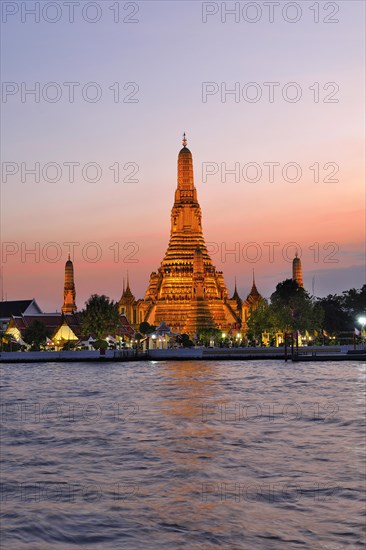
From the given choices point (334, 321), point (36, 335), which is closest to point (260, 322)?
point (334, 321)

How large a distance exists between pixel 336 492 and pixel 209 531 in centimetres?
495

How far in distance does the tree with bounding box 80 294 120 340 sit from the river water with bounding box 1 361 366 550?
184ft

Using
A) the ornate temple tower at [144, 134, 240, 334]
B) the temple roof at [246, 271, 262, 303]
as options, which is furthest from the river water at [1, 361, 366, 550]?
the temple roof at [246, 271, 262, 303]

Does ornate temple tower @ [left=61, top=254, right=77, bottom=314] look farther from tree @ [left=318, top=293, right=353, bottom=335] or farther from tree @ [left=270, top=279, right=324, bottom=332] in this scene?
tree @ [left=270, top=279, right=324, bottom=332]

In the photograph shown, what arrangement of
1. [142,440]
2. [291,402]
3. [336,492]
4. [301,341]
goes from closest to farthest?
[336,492]
[142,440]
[291,402]
[301,341]

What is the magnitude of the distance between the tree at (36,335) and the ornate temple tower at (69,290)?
34553 mm

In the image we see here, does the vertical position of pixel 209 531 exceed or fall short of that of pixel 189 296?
it falls short

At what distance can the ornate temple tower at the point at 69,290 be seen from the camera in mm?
157375

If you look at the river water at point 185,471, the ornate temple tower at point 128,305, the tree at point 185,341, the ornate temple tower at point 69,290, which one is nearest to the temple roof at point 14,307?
the ornate temple tower at point 69,290

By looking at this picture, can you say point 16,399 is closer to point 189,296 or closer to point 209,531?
point 209,531

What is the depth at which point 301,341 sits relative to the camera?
133250mm

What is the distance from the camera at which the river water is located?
19.6 m

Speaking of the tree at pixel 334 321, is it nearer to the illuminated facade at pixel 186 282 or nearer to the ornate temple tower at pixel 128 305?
the illuminated facade at pixel 186 282

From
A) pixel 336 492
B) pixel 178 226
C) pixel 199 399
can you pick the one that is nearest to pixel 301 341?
pixel 178 226
